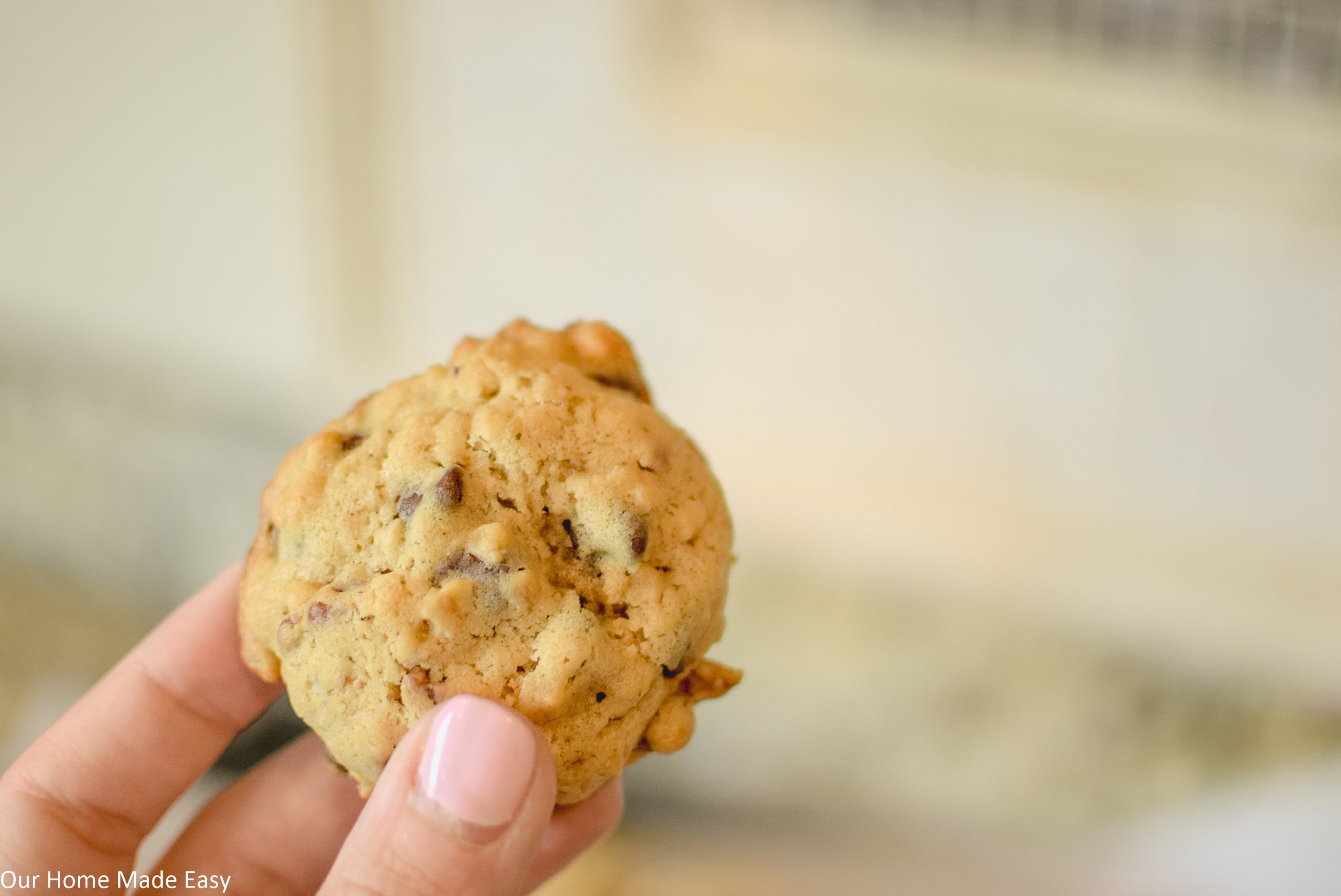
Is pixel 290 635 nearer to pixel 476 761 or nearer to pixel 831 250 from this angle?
pixel 476 761

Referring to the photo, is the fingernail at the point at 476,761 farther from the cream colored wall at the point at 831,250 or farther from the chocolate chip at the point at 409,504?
the cream colored wall at the point at 831,250

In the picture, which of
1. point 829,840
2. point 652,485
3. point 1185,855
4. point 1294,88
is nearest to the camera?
point 652,485

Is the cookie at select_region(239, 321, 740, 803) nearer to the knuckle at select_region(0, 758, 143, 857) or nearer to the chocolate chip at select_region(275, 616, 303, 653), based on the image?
the chocolate chip at select_region(275, 616, 303, 653)

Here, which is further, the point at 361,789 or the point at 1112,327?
the point at 1112,327

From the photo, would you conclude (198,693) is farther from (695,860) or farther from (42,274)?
(42,274)

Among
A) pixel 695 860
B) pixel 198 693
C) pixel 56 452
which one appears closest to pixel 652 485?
pixel 198 693

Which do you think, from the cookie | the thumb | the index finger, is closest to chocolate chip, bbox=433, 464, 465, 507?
the cookie

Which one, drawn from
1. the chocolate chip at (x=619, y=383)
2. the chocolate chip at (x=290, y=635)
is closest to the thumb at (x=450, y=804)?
the chocolate chip at (x=290, y=635)
